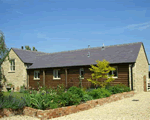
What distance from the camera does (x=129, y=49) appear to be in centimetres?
2272

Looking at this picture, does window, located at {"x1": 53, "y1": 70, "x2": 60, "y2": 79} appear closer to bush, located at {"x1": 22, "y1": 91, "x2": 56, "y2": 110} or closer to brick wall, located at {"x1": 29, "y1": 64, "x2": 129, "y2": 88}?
brick wall, located at {"x1": 29, "y1": 64, "x2": 129, "y2": 88}

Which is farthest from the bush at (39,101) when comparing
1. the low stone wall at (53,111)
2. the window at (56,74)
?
the window at (56,74)

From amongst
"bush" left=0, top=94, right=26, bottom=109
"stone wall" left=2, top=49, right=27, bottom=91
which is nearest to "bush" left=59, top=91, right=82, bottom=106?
"bush" left=0, top=94, right=26, bottom=109

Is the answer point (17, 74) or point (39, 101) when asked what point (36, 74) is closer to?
point (17, 74)

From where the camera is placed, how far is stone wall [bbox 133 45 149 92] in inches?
800

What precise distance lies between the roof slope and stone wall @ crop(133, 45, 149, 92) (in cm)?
121

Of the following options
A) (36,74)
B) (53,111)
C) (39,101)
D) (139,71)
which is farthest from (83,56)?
(53,111)

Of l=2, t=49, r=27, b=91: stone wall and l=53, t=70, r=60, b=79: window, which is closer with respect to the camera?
l=53, t=70, r=60, b=79: window

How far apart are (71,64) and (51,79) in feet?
12.9

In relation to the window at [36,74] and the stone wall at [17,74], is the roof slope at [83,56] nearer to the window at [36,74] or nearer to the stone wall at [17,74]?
the stone wall at [17,74]

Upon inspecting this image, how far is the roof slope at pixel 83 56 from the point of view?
70.6 feet

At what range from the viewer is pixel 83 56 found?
2550 centimetres

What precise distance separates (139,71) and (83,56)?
Result: 297 inches

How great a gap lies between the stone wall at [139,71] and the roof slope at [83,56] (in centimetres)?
121
